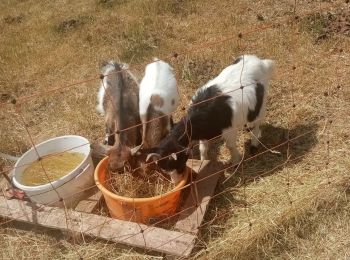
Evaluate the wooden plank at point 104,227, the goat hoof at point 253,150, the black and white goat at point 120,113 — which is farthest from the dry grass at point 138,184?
the goat hoof at point 253,150

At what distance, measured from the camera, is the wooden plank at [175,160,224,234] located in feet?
16.0

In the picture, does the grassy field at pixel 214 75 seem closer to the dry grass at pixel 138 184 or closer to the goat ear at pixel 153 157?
the dry grass at pixel 138 184

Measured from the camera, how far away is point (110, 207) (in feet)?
16.4

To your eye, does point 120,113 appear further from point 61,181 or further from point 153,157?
point 61,181

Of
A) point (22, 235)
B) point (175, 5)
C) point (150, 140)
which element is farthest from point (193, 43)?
point (22, 235)

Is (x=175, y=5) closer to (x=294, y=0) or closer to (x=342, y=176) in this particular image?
(x=294, y=0)

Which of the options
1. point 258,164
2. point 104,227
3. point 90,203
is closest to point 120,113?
point 90,203

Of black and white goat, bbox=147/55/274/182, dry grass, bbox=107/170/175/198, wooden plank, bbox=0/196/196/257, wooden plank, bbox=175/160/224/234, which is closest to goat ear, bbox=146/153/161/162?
black and white goat, bbox=147/55/274/182

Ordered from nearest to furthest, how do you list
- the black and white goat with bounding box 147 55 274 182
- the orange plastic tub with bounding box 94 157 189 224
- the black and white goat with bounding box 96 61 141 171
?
1. the orange plastic tub with bounding box 94 157 189 224
2. the black and white goat with bounding box 147 55 274 182
3. the black and white goat with bounding box 96 61 141 171

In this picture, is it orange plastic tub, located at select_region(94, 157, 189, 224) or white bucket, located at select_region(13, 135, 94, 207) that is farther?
white bucket, located at select_region(13, 135, 94, 207)

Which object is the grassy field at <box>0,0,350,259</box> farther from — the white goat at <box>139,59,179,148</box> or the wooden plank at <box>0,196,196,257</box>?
the white goat at <box>139,59,179,148</box>

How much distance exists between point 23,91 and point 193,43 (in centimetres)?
316

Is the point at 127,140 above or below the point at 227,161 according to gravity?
above

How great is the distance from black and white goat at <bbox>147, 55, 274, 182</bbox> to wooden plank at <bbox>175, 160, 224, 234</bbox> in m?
0.28
